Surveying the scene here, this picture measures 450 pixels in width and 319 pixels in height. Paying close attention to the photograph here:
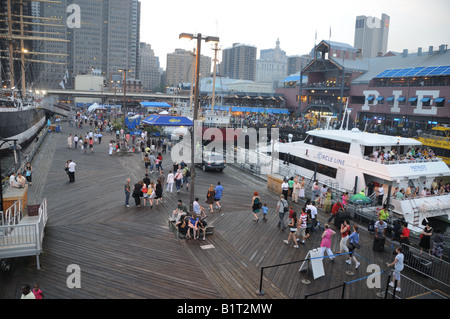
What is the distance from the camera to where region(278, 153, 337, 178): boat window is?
21203mm

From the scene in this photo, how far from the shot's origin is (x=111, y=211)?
14688 millimetres

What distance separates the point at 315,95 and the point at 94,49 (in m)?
164

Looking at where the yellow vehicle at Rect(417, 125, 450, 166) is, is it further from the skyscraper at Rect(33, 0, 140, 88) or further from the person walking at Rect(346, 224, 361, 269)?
the skyscraper at Rect(33, 0, 140, 88)

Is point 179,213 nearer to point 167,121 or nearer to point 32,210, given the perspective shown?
point 32,210

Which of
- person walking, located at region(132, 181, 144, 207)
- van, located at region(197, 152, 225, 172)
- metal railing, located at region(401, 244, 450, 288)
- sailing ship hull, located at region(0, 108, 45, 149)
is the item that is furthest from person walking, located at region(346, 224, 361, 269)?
sailing ship hull, located at region(0, 108, 45, 149)

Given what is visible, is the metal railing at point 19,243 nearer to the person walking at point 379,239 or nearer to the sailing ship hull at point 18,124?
the person walking at point 379,239

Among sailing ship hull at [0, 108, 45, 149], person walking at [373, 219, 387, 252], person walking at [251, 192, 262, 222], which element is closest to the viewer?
person walking at [373, 219, 387, 252]

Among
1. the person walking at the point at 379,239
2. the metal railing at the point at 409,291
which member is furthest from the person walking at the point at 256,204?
the metal railing at the point at 409,291

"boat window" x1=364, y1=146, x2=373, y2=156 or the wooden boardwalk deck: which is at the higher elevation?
"boat window" x1=364, y1=146, x2=373, y2=156

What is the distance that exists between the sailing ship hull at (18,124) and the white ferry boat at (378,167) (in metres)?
28.7

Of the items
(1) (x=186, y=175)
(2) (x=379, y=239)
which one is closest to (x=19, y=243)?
(1) (x=186, y=175)

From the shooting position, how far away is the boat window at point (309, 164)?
21203 mm
